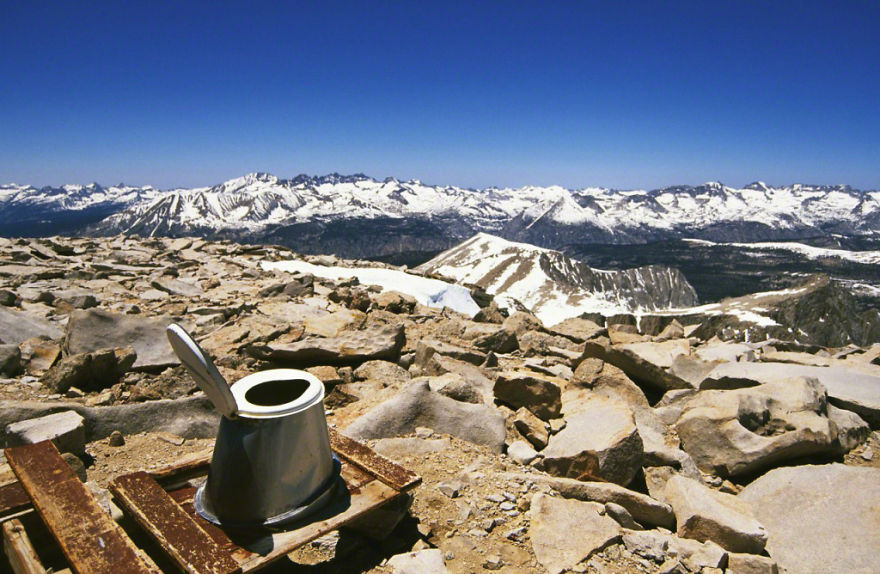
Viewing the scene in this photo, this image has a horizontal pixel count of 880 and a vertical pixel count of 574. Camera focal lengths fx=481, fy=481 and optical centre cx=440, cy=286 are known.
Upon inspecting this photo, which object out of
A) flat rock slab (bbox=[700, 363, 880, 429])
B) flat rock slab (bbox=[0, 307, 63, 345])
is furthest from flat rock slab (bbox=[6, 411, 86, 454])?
flat rock slab (bbox=[700, 363, 880, 429])

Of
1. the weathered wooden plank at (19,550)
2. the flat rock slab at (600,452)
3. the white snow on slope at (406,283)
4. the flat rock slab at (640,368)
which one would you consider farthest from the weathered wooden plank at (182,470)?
the white snow on slope at (406,283)

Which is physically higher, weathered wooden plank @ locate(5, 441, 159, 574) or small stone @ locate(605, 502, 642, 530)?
weathered wooden plank @ locate(5, 441, 159, 574)

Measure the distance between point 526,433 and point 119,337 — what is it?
7.51m

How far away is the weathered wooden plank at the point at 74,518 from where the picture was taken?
9.25 feet

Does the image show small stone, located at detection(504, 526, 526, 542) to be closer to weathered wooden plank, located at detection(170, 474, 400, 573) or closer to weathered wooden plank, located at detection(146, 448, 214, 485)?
weathered wooden plank, located at detection(170, 474, 400, 573)

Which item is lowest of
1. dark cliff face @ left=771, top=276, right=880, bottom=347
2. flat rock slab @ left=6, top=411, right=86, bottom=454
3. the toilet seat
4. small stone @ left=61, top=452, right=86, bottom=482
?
dark cliff face @ left=771, top=276, right=880, bottom=347

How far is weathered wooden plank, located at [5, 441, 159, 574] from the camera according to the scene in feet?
9.25

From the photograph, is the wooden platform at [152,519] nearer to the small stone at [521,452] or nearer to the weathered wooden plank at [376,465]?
the weathered wooden plank at [376,465]

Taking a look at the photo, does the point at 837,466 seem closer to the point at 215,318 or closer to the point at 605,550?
the point at 605,550

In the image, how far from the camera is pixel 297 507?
359cm

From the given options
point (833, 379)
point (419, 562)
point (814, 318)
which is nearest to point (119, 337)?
point (419, 562)

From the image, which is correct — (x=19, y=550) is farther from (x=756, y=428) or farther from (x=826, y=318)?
(x=826, y=318)

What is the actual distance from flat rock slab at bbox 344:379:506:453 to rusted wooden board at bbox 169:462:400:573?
1915mm

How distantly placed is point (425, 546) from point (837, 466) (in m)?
5.04
